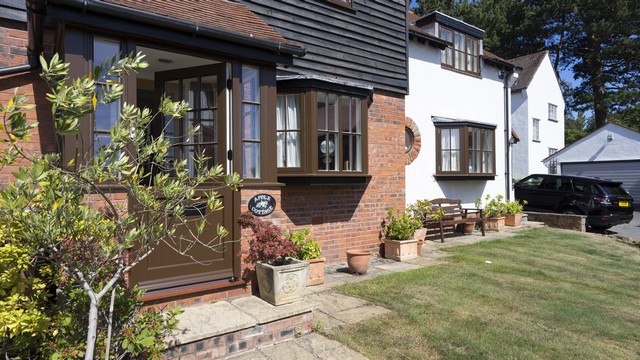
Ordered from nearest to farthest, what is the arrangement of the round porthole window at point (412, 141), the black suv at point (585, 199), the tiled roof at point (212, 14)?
the tiled roof at point (212, 14) < the round porthole window at point (412, 141) < the black suv at point (585, 199)

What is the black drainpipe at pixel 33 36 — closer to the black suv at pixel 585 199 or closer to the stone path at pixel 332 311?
the stone path at pixel 332 311

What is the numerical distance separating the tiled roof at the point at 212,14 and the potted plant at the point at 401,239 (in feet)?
13.3

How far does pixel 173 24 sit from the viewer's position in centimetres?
400

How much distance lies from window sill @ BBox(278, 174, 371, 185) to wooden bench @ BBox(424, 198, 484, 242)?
3.37 meters

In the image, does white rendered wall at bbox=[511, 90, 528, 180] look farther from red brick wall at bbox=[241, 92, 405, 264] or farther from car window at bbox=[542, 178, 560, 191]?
red brick wall at bbox=[241, 92, 405, 264]

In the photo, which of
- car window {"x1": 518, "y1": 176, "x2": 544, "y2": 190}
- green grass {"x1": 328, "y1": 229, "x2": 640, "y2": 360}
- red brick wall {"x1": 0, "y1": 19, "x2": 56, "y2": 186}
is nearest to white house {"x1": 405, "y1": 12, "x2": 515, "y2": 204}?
car window {"x1": 518, "y1": 176, "x2": 544, "y2": 190}

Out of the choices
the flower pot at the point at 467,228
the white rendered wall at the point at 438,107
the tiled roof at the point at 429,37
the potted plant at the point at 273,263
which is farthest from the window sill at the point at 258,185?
the flower pot at the point at 467,228

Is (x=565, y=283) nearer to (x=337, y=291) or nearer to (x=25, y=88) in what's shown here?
(x=337, y=291)

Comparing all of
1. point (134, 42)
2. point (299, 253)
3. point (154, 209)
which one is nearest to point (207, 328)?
point (154, 209)

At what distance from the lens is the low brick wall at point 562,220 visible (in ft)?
38.3

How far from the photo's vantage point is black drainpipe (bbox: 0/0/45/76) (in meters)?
3.54

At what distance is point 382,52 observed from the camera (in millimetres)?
A: 7883

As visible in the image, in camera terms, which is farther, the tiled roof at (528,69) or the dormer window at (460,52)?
the tiled roof at (528,69)

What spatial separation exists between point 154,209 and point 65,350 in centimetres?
117
